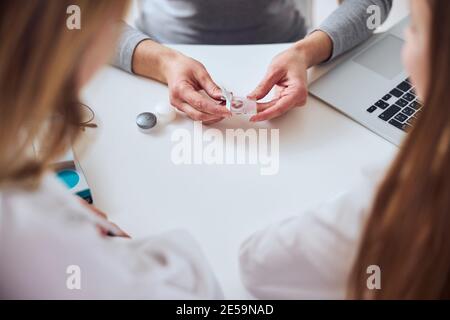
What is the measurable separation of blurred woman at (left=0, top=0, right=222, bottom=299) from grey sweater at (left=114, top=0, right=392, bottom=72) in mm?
245

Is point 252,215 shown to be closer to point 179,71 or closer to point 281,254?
point 281,254

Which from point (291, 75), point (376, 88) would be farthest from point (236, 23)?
point (376, 88)

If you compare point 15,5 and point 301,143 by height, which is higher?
point 15,5

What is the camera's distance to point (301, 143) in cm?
77

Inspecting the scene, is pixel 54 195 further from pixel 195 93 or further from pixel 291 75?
pixel 291 75

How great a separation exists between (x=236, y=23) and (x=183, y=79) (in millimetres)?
191

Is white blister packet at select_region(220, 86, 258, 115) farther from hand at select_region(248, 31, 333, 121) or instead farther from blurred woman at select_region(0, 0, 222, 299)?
blurred woman at select_region(0, 0, 222, 299)

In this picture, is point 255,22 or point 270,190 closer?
point 270,190

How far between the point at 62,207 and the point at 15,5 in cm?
21

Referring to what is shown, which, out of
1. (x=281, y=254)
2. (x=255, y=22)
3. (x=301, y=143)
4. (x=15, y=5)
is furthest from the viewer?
(x=255, y=22)

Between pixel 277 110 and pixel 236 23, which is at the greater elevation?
pixel 236 23

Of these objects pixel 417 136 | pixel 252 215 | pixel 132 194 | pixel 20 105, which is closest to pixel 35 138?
pixel 20 105

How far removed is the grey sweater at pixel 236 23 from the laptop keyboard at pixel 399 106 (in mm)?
123

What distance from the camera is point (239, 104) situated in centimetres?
80
